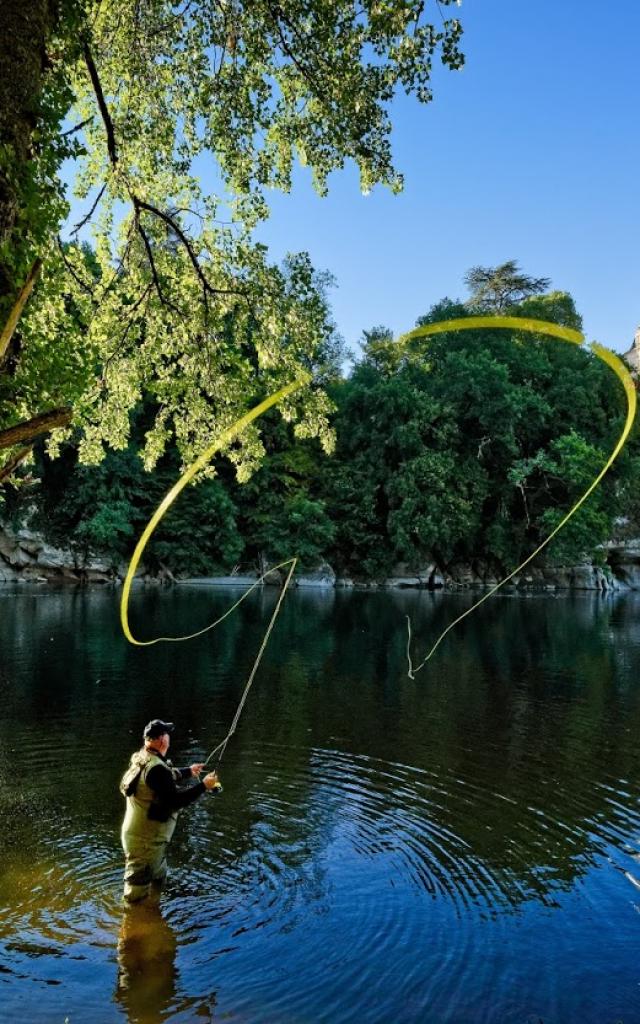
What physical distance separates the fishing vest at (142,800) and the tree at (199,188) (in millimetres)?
4805

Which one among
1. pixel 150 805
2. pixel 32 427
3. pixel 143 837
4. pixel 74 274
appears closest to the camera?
pixel 32 427

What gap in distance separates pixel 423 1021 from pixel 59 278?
10.9 m

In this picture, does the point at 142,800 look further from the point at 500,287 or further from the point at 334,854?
the point at 500,287

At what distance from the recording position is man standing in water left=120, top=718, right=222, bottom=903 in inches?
280

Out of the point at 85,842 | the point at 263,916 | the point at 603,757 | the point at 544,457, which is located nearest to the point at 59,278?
the point at 85,842

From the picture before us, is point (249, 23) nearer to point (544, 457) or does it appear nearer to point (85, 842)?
point (85, 842)

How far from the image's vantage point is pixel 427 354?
7069cm

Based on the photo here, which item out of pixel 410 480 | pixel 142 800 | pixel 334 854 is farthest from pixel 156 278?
pixel 410 480

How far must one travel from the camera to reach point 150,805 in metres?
7.18

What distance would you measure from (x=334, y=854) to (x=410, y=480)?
51.9 meters

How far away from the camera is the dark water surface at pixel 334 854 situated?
658 centimetres

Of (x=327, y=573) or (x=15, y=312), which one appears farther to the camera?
(x=327, y=573)

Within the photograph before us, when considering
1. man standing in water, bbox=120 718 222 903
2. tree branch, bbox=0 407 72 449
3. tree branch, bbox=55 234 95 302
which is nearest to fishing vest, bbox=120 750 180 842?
man standing in water, bbox=120 718 222 903

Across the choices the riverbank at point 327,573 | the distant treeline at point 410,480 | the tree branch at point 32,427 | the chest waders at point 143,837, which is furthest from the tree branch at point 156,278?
the riverbank at point 327,573
